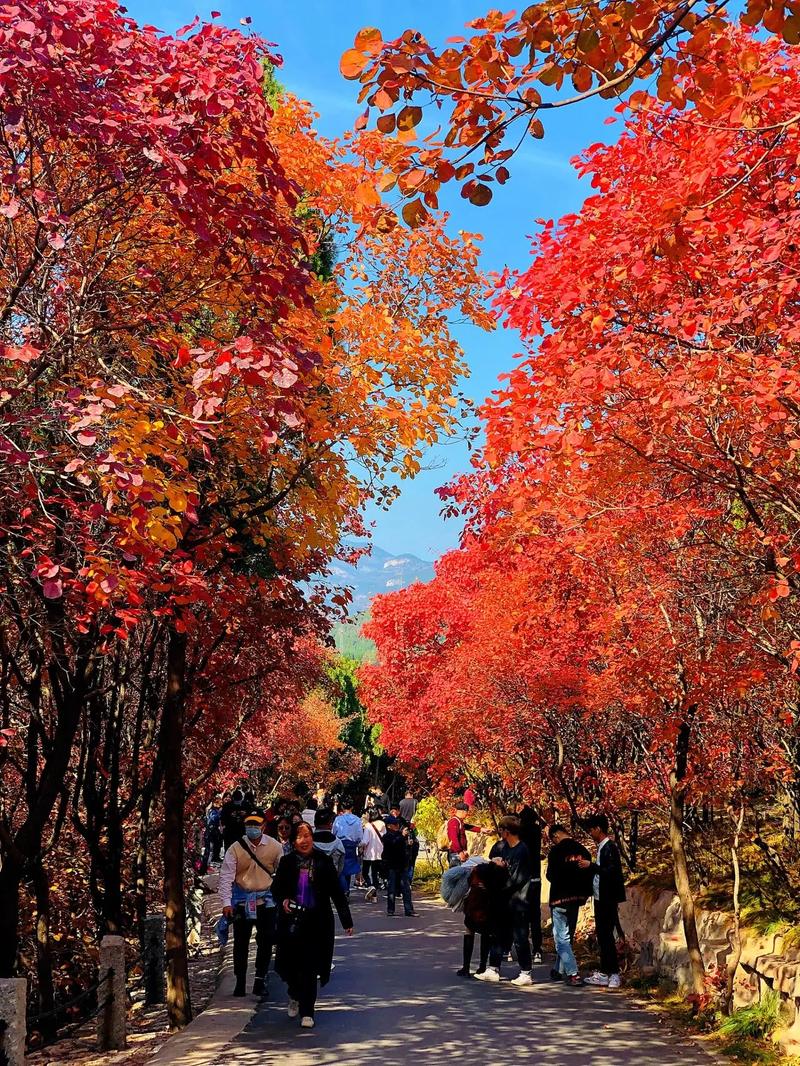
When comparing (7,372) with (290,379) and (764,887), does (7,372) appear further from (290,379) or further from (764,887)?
(764,887)

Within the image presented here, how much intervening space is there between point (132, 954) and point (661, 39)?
15.1 meters

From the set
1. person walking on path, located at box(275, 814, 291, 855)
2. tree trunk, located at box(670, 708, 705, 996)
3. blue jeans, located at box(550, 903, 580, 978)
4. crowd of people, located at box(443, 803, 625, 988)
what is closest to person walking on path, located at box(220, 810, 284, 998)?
crowd of people, located at box(443, 803, 625, 988)

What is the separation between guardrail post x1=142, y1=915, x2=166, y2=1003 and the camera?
12.0 meters

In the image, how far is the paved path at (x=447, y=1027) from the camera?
8.90 meters

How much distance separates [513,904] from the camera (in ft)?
44.4

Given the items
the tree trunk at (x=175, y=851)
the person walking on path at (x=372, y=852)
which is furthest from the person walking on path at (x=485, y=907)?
the person walking on path at (x=372, y=852)

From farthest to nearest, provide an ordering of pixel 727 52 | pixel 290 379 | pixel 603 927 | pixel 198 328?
pixel 603 927 < pixel 198 328 < pixel 727 52 < pixel 290 379

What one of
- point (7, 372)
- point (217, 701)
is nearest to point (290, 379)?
point (7, 372)

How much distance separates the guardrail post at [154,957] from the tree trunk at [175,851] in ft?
3.66

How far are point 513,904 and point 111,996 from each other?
17.8ft

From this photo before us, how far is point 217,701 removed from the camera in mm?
17562

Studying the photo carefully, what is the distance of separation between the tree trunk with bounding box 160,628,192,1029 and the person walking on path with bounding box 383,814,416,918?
8430 mm

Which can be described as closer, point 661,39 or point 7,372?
point 661,39

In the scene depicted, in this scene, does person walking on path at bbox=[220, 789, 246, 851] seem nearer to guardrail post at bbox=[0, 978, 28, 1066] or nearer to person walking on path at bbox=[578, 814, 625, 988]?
person walking on path at bbox=[578, 814, 625, 988]
